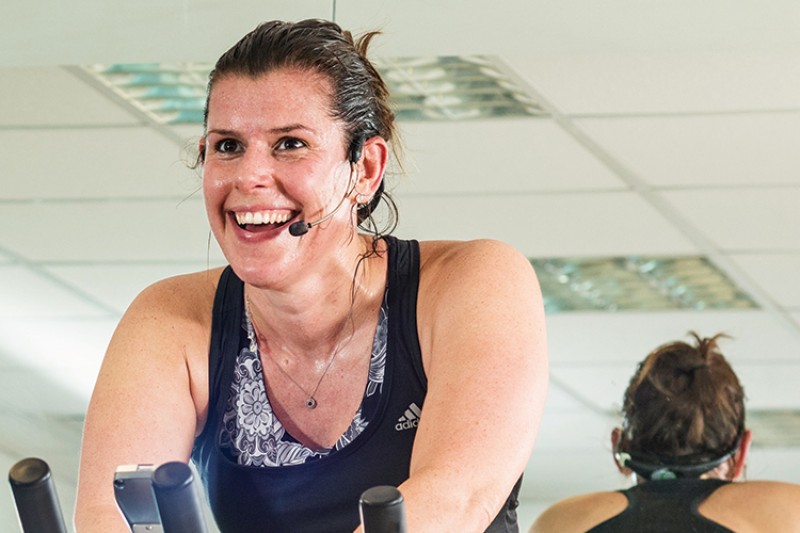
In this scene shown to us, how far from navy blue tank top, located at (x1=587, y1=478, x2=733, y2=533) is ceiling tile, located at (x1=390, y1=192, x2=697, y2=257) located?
2.10 m

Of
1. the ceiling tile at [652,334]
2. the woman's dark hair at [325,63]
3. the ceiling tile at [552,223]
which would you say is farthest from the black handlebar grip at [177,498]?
the ceiling tile at [652,334]

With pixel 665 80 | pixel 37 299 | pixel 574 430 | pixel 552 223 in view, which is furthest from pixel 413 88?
pixel 574 430

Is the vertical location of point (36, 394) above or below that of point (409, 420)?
below

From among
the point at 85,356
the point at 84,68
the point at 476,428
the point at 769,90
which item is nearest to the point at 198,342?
the point at 476,428

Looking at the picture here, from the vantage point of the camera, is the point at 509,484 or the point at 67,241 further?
the point at 67,241

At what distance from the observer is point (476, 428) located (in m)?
1.25

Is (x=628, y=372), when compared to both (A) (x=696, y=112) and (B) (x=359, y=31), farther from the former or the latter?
(B) (x=359, y=31)

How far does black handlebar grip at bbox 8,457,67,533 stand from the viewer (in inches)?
29.7

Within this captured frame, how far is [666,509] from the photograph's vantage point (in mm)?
2133

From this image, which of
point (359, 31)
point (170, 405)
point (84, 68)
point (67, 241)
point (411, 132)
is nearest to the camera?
point (170, 405)

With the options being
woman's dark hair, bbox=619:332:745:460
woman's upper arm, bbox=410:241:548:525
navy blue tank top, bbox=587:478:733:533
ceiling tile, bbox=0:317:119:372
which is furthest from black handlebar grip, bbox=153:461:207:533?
ceiling tile, bbox=0:317:119:372

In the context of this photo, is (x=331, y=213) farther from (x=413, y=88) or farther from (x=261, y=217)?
(x=413, y=88)

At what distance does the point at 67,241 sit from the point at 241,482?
332 centimetres

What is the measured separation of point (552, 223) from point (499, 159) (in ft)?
1.70
